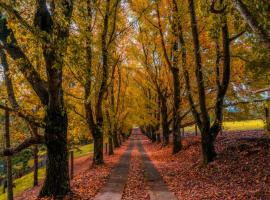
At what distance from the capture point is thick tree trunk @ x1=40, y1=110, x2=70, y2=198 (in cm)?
989

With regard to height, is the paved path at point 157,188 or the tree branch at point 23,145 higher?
the tree branch at point 23,145

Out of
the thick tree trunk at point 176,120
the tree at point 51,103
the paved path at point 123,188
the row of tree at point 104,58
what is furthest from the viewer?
the thick tree trunk at point 176,120

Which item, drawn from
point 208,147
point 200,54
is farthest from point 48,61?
point 208,147

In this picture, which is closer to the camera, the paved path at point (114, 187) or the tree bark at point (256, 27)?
the tree bark at point (256, 27)

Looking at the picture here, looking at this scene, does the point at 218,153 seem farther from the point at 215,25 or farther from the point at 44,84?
the point at 44,84

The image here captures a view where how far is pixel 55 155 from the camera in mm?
10008

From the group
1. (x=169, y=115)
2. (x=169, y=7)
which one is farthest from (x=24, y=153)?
(x=169, y=7)

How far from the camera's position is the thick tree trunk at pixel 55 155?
32.4ft

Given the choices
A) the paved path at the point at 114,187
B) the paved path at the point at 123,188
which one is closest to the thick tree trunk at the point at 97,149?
the paved path at the point at 114,187

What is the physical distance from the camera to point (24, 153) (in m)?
41.7

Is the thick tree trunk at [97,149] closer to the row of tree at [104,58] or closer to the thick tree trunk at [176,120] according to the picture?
the row of tree at [104,58]

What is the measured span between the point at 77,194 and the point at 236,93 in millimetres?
11126

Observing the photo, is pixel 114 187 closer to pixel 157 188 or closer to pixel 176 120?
pixel 157 188

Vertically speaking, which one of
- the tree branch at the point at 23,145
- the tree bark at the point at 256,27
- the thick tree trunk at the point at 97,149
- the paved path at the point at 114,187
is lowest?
the paved path at the point at 114,187
